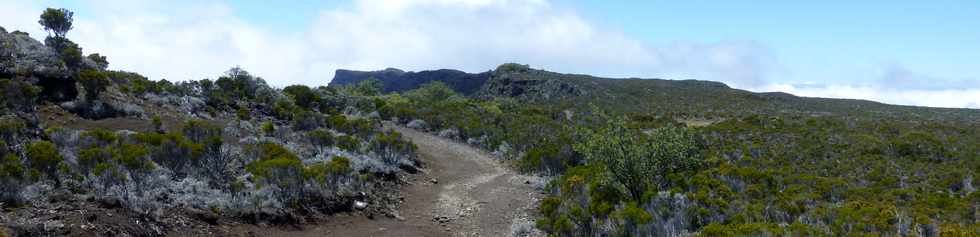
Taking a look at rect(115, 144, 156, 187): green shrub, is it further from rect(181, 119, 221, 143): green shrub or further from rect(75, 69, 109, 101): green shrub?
rect(75, 69, 109, 101): green shrub

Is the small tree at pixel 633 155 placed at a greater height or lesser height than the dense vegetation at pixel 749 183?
greater

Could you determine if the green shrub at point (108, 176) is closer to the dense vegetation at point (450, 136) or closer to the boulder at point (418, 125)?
the dense vegetation at point (450, 136)

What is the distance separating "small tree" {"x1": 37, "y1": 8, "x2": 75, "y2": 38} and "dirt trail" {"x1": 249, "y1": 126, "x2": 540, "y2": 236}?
11.8 m

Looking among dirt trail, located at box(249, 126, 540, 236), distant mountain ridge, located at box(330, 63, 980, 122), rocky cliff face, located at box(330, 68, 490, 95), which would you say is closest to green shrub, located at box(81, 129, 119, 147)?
dirt trail, located at box(249, 126, 540, 236)

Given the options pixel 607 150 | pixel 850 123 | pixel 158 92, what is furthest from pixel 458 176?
pixel 850 123

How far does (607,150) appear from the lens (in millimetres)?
12836

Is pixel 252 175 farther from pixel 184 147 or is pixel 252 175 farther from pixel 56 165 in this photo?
pixel 56 165

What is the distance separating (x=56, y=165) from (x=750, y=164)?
1656 centimetres

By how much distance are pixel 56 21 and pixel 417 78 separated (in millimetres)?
100120

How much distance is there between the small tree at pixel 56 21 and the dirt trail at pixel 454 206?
11757 mm

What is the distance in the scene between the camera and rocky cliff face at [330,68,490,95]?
105 metres

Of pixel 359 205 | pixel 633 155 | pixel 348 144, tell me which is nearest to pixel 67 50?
pixel 348 144

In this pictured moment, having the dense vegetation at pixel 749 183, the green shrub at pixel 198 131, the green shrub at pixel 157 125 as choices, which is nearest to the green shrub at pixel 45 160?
the green shrub at pixel 198 131

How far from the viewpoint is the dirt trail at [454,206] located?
11.3 m
